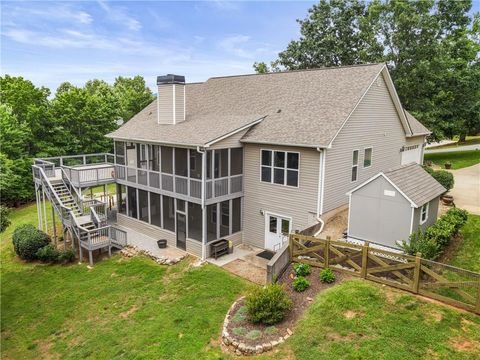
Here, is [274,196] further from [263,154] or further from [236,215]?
[236,215]

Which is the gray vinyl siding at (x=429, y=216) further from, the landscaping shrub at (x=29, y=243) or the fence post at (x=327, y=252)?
the landscaping shrub at (x=29, y=243)

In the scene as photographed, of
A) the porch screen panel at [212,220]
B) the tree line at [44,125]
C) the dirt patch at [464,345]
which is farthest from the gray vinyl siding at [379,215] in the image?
the tree line at [44,125]

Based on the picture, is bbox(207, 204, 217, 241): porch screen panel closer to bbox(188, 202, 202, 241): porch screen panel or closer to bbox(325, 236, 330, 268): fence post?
bbox(188, 202, 202, 241): porch screen panel

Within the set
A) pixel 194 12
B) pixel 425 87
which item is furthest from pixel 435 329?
pixel 425 87

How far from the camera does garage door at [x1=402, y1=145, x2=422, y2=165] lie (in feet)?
72.1

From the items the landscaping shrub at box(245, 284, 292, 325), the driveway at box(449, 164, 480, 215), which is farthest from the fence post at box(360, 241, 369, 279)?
the driveway at box(449, 164, 480, 215)

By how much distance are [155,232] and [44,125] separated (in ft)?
65.3

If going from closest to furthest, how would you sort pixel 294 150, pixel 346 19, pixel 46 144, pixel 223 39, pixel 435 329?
1. pixel 435 329
2. pixel 294 150
3. pixel 223 39
4. pixel 46 144
5. pixel 346 19

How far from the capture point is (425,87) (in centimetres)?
2873

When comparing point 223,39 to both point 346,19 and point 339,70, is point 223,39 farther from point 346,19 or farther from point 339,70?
point 346,19

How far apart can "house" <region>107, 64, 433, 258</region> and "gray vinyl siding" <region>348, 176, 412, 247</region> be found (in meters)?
1.75

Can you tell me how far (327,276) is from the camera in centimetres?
1091

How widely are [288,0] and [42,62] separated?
510 inches

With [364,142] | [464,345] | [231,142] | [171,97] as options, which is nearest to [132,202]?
[171,97]
